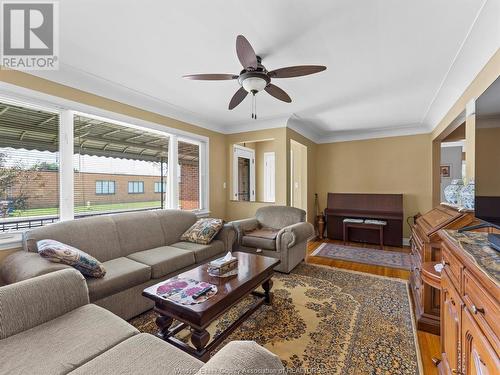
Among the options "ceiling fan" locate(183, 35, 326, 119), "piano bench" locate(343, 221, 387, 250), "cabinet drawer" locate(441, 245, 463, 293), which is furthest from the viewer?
"piano bench" locate(343, 221, 387, 250)

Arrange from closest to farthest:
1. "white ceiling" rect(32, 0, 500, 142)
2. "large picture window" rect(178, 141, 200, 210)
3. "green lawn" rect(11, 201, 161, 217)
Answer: "white ceiling" rect(32, 0, 500, 142) < "green lawn" rect(11, 201, 161, 217) < "large picture window" rect(178, 141, 200, 210)

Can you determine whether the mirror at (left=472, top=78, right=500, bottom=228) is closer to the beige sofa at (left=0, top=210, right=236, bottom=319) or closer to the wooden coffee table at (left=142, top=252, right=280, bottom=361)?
the wooden coffee table at (left=142, top=252, right=280, bottom=361)

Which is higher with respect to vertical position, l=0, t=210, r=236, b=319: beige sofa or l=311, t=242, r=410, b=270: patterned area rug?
l=0, t=210, r=236, b=319: beige sofa

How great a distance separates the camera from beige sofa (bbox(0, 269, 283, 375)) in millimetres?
853

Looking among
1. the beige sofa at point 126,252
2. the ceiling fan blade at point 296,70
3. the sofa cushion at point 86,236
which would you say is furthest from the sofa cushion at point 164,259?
the ceiling fan blade at point 296,70

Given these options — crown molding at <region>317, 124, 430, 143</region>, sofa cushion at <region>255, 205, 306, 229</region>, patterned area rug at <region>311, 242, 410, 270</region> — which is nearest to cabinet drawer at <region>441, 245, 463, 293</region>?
sofa cushion at <region>255, 205, 306, 229</region>

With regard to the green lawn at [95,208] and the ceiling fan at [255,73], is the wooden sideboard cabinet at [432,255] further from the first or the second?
the green lawn at [95,208]

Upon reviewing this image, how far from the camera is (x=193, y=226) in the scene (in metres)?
3.30

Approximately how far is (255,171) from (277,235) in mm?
2987

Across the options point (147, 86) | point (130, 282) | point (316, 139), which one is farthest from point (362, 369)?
point (316, 139)

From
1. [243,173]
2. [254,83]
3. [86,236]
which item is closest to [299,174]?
[243,173]

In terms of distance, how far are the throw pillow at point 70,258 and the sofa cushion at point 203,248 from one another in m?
1.03

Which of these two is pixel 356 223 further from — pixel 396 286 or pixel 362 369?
pixel 362 369

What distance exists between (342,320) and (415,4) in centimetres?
252
